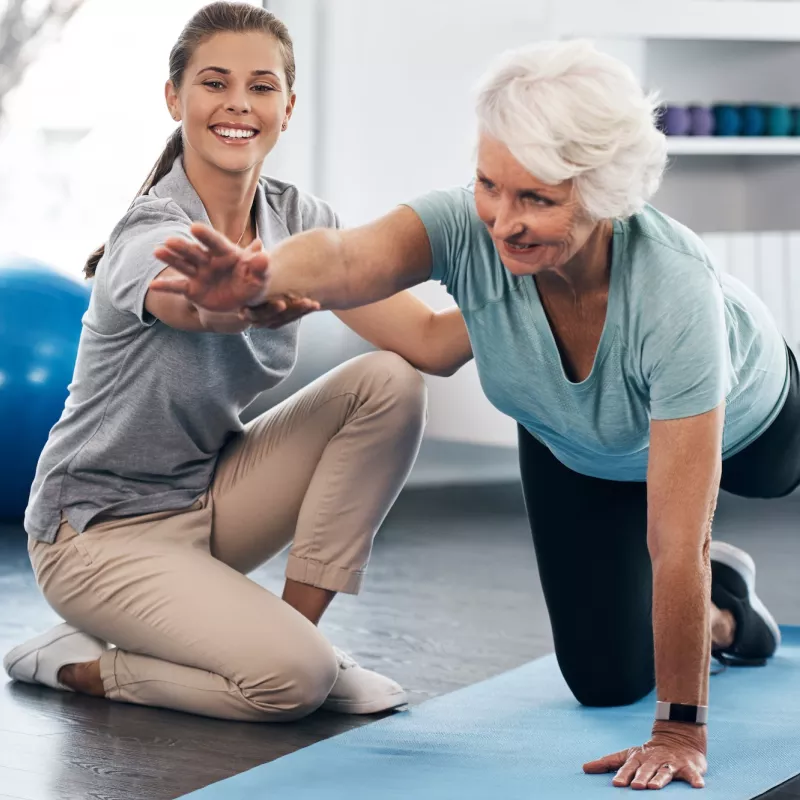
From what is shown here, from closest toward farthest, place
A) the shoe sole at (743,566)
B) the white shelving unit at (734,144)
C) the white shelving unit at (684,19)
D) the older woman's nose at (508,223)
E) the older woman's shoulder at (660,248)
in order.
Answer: the older woman's nose at (508,223) → the older woman's shoulder at (660,248) → the shoe sole at (743,566) → the white shelving unit at (684,19) → the white shelving unit at (734,144)

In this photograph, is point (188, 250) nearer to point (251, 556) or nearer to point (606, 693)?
point (251, 556)

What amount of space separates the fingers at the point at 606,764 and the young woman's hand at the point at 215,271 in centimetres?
73

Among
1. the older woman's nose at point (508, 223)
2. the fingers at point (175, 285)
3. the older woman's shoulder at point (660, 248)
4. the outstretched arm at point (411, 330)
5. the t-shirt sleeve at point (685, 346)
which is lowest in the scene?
the outstretched arm at point (411, 330)

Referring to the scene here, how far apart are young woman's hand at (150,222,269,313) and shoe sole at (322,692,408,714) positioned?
0.77 metres

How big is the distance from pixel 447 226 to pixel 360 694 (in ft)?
2.54

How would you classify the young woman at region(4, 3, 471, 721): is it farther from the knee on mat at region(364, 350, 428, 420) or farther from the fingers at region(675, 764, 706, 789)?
the fingers at region(675, 764, 706, 789)

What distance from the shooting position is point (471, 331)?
180cm

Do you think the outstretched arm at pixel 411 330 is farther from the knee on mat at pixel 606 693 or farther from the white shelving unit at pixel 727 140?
the white shelving unit at pixel 727 140

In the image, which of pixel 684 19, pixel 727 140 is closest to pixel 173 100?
pixel 684 19

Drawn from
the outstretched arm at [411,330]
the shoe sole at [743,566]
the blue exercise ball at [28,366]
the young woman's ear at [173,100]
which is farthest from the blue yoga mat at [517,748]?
the blue exercise ball at [28,366]

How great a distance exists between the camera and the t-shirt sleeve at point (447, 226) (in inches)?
67.5

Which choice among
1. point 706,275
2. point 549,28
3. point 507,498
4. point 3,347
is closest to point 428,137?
point 549,28

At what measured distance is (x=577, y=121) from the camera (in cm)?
152

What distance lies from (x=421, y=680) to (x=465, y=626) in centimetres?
41
